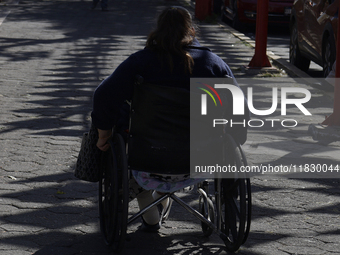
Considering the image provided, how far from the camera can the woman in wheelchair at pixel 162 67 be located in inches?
134

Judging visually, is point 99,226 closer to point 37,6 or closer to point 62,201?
point 62,201

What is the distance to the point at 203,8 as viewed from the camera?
18.3 metres

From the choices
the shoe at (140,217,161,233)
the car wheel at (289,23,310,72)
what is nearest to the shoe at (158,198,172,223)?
the shoe at (140,217,161,233)

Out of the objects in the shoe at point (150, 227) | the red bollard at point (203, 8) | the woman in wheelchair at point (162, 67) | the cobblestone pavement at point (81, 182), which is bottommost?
the red bollard at point (203, 8)

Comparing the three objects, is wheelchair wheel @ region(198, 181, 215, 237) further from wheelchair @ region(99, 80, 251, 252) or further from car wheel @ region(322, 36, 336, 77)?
car wheel @ region(322, 36, 336, 77)

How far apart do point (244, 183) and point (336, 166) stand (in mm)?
2398

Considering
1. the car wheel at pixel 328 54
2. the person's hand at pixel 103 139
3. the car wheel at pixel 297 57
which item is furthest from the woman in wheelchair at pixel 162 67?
the car wheel at pixel 297 57

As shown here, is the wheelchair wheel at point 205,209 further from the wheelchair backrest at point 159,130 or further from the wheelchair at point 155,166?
the wheelchair backrest at point 159,130

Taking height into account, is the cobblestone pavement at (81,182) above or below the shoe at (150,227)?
below

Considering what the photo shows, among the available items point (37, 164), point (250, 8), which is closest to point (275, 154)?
point (37, 164)

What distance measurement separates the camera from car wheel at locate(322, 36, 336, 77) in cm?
833

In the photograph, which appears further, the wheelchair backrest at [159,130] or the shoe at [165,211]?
the shoe at [165,211]

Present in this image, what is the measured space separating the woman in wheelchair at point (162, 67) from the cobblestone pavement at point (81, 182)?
0.19 m

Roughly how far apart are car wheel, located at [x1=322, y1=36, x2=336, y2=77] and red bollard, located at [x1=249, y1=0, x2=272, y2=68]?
1581 millimetres
